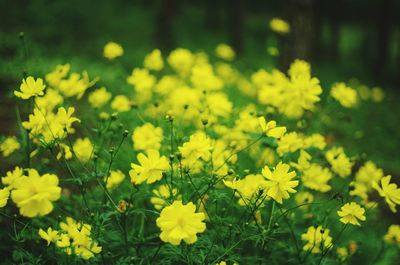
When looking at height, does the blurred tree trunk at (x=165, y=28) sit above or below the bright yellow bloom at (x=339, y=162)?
below

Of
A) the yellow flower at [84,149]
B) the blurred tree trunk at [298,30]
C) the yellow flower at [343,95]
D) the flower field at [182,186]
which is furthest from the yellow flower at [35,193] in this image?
the blurred tree trunk at [298,30]

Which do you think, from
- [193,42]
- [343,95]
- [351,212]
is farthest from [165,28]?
[351,212]

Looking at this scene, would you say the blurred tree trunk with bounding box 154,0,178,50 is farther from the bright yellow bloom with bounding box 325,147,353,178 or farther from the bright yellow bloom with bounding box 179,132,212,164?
the bright yellow bloom with bounding box 179,132,212,164

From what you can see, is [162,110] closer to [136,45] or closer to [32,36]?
[32,36]

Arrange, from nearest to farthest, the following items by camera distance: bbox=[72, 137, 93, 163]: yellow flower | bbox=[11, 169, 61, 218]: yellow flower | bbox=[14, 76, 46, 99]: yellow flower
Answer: bbox=[11, 169, 61, 218]: yellow flower → bbox=[14, 76, 46, 99]: yellow flower → bbox=[72, 137, 93, 163]: yellow flower

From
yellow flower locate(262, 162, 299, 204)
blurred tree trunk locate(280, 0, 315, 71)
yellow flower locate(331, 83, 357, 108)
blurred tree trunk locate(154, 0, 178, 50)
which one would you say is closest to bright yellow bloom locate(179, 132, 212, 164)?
yellow flower locate(262, 162, 299, 204)

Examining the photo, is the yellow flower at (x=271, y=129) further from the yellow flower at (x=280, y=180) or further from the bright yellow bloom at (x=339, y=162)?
the bright yellow bloom at (x=339, y=162)
